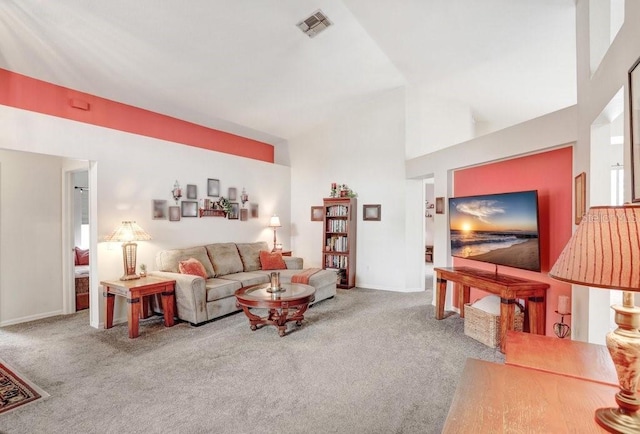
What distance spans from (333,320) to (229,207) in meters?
2.87

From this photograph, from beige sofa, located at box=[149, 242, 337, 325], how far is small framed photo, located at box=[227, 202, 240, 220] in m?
0.53

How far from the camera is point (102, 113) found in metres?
4.52

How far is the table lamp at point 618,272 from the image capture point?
0.92 m

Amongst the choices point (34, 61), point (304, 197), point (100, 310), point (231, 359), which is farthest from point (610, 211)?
point (304, 197)

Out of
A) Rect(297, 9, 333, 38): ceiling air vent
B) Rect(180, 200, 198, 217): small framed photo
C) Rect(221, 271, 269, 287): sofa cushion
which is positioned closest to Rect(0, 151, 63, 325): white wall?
Rect(180, 200, 198, 217): small framed photo

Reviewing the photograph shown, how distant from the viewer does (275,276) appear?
409 centimetres

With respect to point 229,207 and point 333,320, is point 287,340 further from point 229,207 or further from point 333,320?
point 229,207

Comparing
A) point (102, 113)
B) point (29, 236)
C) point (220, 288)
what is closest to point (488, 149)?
point (220, 288)

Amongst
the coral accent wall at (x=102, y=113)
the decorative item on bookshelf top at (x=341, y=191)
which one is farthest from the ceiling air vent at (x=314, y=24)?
the decorative item on bookshelf top at (x=341, y=191)

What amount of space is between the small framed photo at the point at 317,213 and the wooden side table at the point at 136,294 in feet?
11.4

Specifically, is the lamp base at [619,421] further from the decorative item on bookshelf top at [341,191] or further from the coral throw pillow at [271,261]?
the decorative item on bookshelf top at [341,191]

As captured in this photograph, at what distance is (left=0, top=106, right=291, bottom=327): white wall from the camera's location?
12.4 feet

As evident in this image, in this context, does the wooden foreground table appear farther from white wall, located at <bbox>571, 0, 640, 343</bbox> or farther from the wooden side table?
the wooden side table

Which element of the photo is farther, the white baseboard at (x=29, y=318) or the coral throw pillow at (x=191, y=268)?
the coral throw pillow at (x=191, y=268)
